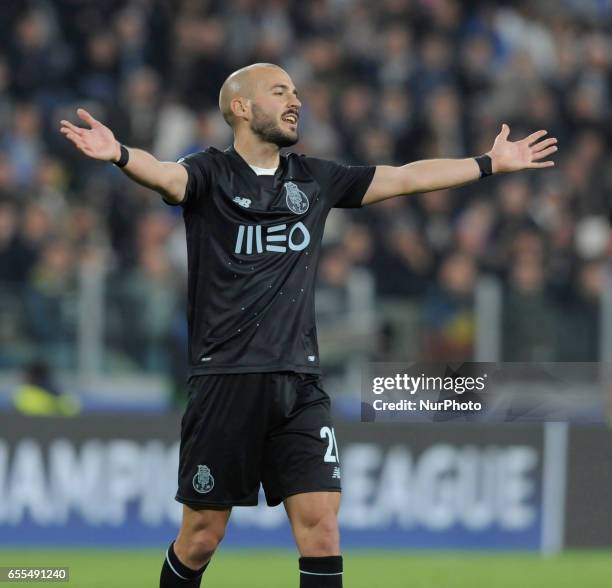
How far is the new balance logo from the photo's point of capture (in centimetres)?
626

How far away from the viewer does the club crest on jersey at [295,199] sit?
633 centimetres

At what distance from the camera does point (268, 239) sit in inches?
247

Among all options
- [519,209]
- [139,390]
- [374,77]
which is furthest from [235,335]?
[374,77]

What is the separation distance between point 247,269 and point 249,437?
68 centimetres

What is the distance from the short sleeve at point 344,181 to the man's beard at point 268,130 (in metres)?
0.21

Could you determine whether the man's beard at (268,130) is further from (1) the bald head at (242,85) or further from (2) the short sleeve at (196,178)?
(2) the short sleeve at (196,178)

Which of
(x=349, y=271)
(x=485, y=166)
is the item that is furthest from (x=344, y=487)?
(x=485, y=166)

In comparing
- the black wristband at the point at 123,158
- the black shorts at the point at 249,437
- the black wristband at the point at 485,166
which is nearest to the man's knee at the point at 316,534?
the black shorts at the point at 249,437

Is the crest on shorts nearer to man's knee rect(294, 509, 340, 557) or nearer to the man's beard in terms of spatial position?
man's knee rect(294, 509, 340, 557)

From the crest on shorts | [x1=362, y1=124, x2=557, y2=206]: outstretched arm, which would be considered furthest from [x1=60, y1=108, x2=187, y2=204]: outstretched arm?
the crest on shorts

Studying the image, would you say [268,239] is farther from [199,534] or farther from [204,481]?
[199,534]

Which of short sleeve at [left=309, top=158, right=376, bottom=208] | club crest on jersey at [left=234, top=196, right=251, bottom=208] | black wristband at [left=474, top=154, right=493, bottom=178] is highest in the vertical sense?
black wristband at [left=474, top=154, right=493, bottom=178]

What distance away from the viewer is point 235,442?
619 centimetres

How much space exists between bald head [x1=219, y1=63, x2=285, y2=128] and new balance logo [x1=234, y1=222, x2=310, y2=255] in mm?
516
